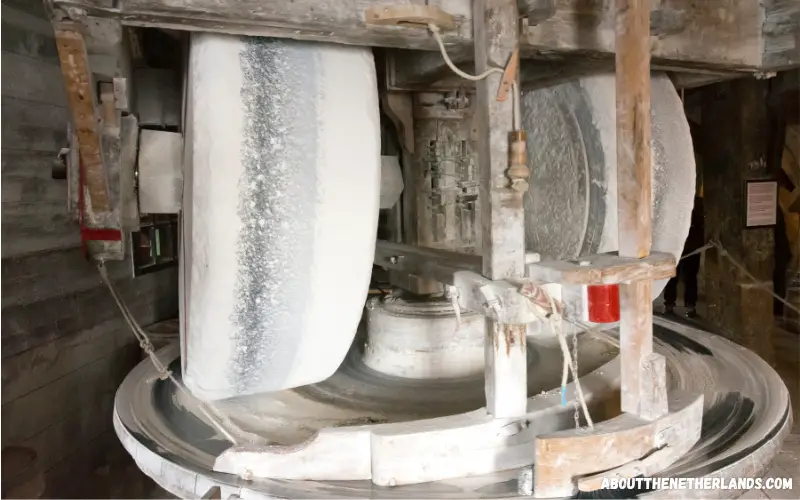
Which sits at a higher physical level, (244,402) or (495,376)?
(495,376)

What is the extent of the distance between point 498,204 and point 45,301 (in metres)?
2.15

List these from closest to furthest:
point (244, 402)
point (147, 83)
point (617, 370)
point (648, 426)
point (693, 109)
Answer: point (648, 426) → point (617, 370) → point (244, 402) → point (147, 83) → point (693, 109)

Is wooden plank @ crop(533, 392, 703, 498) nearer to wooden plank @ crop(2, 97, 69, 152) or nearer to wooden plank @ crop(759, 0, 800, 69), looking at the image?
wooden plank @ crop(759, 0, 800, 69)

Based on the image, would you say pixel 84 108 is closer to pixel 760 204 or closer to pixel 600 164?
pixel 600 164

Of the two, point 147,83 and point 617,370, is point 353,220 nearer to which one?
point 617,370

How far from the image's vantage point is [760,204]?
3.83 m

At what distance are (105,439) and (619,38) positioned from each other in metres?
2.91

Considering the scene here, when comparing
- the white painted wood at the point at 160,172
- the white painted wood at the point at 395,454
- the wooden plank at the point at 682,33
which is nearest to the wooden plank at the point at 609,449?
the white painted wood at the point at 395,454

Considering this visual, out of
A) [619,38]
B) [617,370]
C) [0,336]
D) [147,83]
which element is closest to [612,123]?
[619,38]

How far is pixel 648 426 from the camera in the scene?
1443mm

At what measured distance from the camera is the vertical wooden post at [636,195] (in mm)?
1428

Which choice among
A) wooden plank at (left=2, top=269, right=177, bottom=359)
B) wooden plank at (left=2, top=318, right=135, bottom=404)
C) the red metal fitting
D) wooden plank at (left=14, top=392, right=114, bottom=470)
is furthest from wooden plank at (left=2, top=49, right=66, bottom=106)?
the red metal fitting

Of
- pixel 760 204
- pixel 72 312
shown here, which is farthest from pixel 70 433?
pixel 760 204

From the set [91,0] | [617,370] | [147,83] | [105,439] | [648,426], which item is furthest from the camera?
[105,439]
